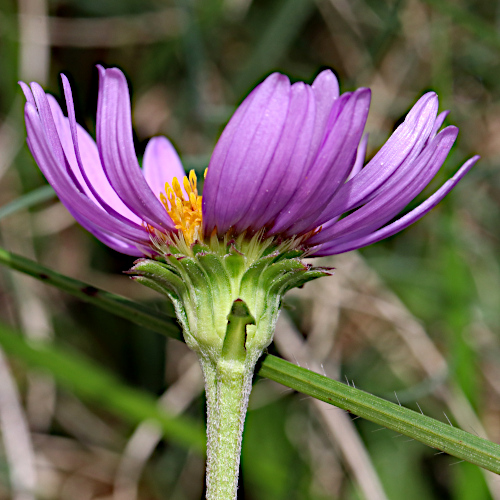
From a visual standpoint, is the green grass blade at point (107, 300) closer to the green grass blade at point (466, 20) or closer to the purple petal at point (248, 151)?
the purple petal at point (248, 151)

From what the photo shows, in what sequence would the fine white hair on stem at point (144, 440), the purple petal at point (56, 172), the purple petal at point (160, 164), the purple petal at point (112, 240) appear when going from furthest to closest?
the fine white hair on stem at point (144, 440)
the purple petal at point (160, 164)
the purple petal at point (112, 240)
the purple petal at point (56, 172)

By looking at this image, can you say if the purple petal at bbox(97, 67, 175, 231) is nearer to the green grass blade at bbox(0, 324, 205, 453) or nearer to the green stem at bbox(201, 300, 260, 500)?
the green stem at bbox(201, 300, 260, 500)

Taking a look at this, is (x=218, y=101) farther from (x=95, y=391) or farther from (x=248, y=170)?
(x=248, y=170)

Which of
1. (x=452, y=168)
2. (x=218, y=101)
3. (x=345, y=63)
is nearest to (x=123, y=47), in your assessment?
(x=218, y=101)

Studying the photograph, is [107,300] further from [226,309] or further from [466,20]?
[466,20]

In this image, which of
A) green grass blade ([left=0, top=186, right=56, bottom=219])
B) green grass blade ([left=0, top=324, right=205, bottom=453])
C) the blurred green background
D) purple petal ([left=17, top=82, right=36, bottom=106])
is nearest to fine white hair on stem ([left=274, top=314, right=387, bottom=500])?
the blurred green background

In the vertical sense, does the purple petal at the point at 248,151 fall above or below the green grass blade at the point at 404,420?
above

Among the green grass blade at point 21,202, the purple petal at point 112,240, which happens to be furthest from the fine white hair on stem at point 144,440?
the purple petal at point 112,240
